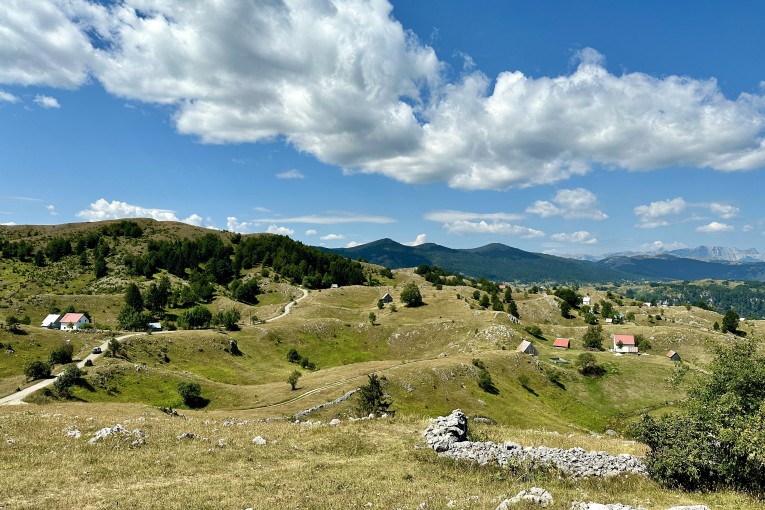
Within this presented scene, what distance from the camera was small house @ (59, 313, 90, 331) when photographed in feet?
492

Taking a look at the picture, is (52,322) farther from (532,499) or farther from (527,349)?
(532,499)

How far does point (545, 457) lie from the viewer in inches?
1019

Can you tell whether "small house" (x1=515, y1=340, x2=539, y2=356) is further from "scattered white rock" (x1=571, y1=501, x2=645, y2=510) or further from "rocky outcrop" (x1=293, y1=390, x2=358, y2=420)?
"scattered white rock" (x1=571, y1=501, x2=645, y2=510)

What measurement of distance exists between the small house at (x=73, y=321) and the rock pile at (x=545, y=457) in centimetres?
16649

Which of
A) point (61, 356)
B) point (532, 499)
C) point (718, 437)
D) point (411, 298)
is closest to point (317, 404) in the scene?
point (532, 499)

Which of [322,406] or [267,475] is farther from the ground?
[267,475]

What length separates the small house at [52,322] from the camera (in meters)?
150

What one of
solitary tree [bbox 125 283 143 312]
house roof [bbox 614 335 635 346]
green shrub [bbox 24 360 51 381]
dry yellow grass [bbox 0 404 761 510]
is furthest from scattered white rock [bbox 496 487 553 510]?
solitary tree [bbox 125 283 143 312]

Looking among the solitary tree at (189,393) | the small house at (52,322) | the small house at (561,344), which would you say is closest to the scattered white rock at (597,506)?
the solitary tree at (189,393)

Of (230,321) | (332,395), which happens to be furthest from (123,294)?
(332,395)

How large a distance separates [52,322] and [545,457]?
183 metres

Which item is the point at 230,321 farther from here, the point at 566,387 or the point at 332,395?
the point at 566,387

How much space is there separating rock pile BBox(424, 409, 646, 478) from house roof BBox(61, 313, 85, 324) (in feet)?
557

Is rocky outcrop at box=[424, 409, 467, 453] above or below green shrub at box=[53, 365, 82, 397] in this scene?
above
